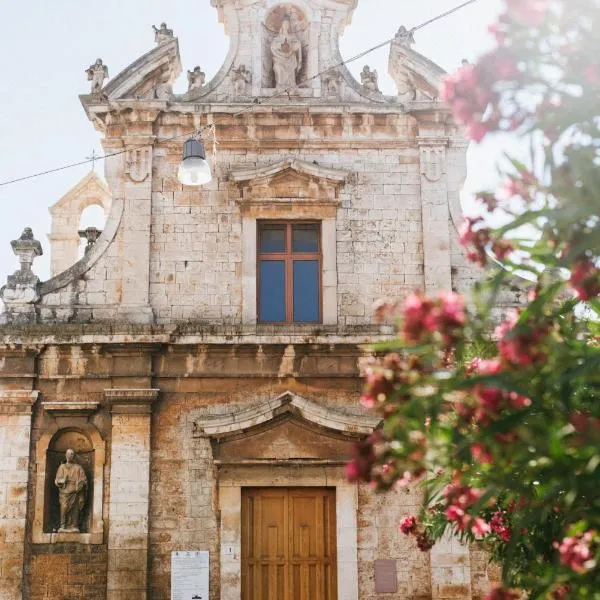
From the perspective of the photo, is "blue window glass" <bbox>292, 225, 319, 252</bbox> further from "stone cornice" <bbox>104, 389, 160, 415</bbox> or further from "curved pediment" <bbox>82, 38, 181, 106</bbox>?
"stone cornice" <bbox>104, 389, 160, 415</bbox>

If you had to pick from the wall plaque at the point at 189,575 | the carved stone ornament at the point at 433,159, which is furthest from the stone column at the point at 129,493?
the carved stone ornament at the point at 433,159

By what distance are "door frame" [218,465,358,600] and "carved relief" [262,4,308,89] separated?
17.6 feet

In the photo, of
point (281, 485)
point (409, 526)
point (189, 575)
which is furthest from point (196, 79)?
point (409, 526)

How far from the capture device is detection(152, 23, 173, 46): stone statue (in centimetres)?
1495

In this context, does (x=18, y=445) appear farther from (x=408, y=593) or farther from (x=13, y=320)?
(x=408, y=593)

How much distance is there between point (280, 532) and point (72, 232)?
42.2 feet

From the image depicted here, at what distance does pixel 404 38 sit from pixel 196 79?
2972mm

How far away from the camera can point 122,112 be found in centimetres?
1458

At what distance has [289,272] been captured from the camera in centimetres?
1431

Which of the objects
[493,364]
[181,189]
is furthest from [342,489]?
[493,364]

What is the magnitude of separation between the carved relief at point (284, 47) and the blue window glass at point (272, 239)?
2.07m

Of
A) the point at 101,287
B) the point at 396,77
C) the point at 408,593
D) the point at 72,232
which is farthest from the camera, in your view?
the point at 72,232

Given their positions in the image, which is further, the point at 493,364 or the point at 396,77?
the point at 396,77

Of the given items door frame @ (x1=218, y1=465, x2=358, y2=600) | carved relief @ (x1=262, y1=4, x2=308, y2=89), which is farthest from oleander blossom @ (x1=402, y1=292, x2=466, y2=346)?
carved relief @ (x1=262, y1=4, x2=308, y2=89)
